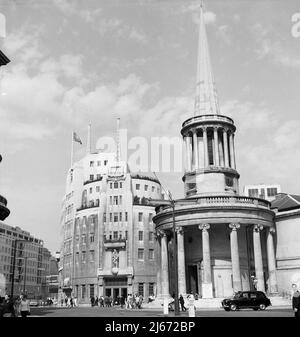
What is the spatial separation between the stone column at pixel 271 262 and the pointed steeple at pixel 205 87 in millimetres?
18955

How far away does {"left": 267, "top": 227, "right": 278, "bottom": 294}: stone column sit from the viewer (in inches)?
1934

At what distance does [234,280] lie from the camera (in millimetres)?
46375

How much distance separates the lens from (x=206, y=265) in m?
47.1

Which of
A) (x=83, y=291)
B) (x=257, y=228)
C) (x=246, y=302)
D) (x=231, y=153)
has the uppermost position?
(x=231, y=153)

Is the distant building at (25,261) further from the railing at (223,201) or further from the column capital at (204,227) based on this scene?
the column capital at (204,227)

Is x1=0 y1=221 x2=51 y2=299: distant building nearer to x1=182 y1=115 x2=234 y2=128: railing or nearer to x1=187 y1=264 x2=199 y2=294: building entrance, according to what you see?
x1=182 y1=115 x2=234 y2=128: railing

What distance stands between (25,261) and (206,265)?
11675cm

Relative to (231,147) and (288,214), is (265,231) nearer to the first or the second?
(288,214)

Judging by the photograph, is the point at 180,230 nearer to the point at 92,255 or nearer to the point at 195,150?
the point at 195,150

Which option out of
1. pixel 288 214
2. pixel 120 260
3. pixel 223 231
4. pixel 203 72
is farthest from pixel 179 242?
pixel 120 260

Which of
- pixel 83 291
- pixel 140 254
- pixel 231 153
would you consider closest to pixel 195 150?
pixel 231 153

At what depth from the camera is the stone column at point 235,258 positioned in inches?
1821

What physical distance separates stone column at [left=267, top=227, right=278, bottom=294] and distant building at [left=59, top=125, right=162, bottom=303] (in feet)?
117
